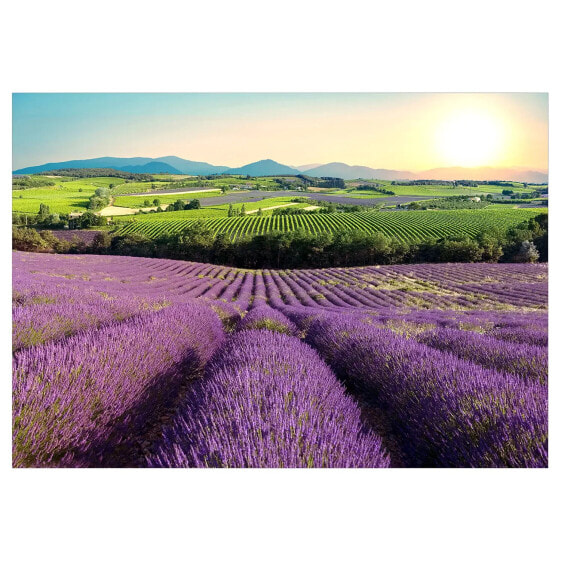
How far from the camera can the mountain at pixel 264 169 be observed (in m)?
3.83

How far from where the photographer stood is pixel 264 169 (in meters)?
3.95

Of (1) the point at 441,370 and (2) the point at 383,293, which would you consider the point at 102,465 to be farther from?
(2) the point at 383,293

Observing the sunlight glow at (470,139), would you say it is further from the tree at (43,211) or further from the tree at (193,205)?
the tree at (43,211)

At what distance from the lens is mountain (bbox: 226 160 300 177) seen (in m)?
3.83

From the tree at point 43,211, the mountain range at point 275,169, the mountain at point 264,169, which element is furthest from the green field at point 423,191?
the tree at point 43,211

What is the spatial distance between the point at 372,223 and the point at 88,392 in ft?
15.7

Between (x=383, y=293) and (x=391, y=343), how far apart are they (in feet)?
8.17

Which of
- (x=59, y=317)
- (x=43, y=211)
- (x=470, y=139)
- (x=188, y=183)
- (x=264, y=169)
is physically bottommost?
(x=59, y=317)

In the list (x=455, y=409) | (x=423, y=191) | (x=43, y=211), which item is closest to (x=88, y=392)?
(x=455, y=409)

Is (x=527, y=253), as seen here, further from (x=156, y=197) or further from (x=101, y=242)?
(x=101, y=242)

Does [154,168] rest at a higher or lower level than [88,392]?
higher

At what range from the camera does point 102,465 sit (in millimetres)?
2082

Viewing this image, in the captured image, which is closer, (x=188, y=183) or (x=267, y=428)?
(x=267, y=428)
